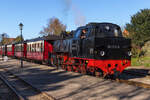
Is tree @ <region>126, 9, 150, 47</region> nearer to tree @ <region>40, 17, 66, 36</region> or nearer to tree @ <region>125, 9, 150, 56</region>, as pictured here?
tree @ <region>125, 9, 150, 56</region>

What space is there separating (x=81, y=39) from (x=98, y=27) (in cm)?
134

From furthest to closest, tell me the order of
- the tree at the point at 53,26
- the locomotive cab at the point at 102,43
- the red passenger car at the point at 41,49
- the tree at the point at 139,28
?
1. the tree at the point at 53,26
2. the tree at the point at 139,28
3. the red passenger car at the point at 41,49
4. the locomotive cab at the point at 102,43

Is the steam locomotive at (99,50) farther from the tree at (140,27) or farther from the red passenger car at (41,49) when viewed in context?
the tree at (140,27)

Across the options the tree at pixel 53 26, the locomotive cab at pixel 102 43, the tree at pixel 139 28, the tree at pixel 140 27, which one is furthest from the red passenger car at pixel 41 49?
the tree at pixel 53 26

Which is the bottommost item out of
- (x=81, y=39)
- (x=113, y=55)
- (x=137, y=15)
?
(x=113, y=55)

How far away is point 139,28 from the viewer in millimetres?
32781

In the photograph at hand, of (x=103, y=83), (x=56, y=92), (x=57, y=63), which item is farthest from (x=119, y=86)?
(x=57, y=63)

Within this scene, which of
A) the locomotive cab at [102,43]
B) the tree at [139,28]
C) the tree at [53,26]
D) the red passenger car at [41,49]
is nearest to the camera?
the locomotive cab at [102,43]

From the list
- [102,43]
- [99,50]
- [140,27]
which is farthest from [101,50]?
[140,27]

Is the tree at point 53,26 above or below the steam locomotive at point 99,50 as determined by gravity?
above

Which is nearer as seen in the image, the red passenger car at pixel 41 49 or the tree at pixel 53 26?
the red passenger car at pixel 41 49

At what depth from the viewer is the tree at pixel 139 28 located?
104 ft

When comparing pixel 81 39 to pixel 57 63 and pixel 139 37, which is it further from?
pixel 139 37

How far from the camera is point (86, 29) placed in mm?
12219
